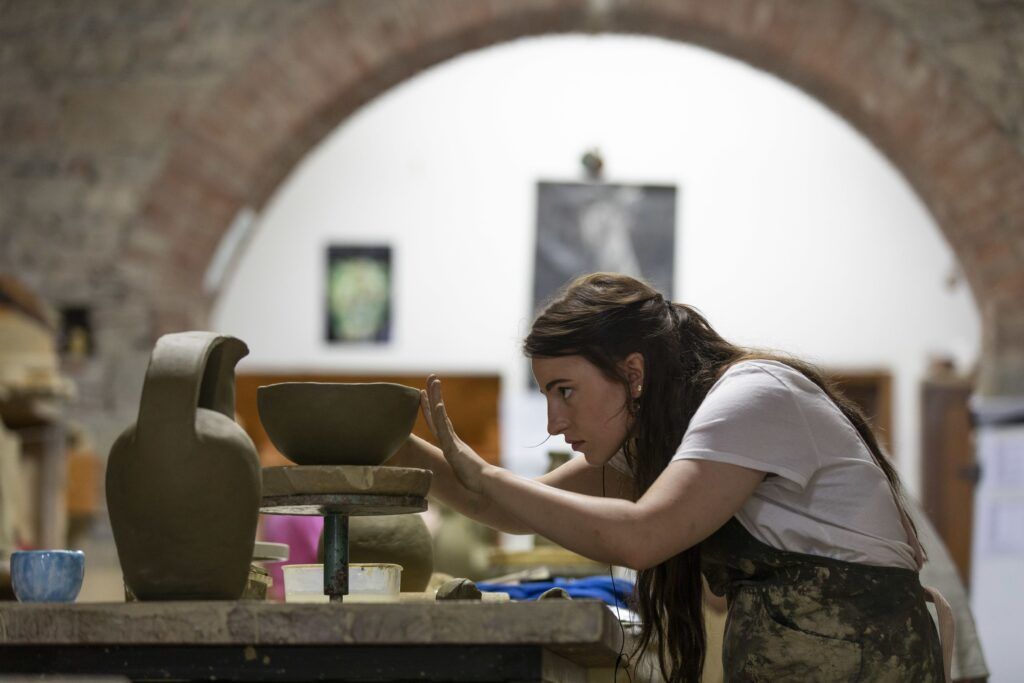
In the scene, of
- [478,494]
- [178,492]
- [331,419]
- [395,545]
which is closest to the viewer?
[178,492]

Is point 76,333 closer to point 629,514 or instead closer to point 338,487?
point 338,487

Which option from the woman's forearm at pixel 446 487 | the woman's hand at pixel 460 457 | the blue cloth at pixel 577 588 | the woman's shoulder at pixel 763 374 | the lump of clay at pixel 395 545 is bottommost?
the blue cloth at pixel 577 588

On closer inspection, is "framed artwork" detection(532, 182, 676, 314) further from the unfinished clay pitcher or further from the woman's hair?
the unfinished clay pitcher

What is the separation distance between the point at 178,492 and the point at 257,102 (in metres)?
5.01

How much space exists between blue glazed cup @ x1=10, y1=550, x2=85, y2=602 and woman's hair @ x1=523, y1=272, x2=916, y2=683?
2.50 feet

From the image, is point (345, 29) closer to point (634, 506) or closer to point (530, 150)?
point (530, 150)

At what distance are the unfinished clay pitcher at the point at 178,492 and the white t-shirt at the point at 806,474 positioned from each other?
2.13ft

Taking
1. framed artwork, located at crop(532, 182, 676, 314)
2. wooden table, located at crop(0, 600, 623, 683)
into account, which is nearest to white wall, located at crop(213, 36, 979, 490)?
framed artwork, located at crop(532, 182, 676, 314)

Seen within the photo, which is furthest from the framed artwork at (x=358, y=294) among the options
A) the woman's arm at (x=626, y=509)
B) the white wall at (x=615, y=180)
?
the woman's arm at (x=626, y=509)

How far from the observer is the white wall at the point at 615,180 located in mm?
9148

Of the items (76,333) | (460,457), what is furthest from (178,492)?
(76,333)

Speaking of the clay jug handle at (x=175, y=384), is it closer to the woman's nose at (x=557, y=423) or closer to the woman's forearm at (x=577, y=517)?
the woman's forearm at (x=577, y=517)

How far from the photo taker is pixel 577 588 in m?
2.94

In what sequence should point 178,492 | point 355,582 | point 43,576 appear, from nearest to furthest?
point 178,492, point 43,576, point 355,582
